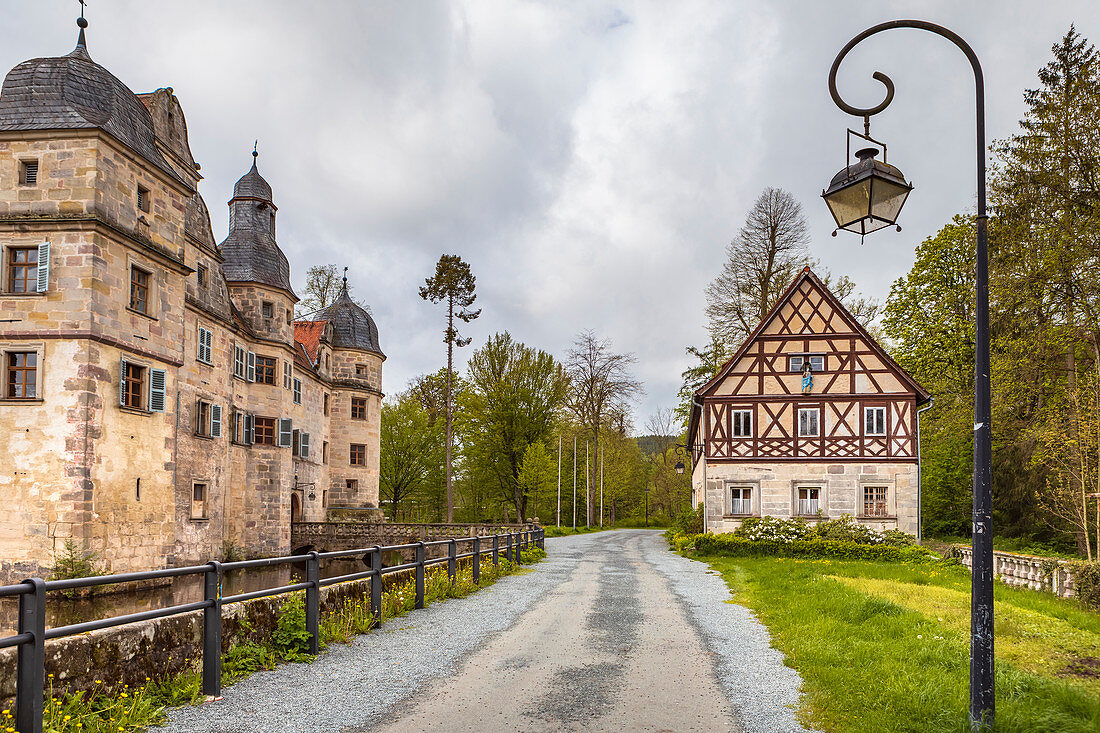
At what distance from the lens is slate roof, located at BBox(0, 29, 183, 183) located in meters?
19.0

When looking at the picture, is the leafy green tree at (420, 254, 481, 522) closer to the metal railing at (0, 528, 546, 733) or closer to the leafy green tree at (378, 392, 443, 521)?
the leafy green tree at (378, 392, 443, 521)

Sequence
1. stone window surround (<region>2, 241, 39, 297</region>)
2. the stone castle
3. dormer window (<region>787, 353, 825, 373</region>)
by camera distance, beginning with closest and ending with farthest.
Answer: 1. the stone castle
2. stone window surround (<region>2, 241, 39, 297</region>)
3. dormer window (<region>787, 353, 825, 373</region>)

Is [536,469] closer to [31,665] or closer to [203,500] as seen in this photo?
[203,500]

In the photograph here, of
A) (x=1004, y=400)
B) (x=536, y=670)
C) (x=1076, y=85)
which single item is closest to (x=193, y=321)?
(x=536, y=670)

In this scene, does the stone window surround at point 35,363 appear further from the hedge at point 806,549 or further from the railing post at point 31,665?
the hedge at point 806,549

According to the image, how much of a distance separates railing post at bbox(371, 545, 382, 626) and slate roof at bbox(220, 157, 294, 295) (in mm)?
24031

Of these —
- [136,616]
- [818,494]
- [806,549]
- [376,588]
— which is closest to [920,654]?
[376,588]

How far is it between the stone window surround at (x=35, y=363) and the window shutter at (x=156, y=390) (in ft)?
8.83

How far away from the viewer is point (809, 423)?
1149 inches

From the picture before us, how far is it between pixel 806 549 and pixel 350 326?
90.8ft

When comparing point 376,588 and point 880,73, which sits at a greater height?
point 880,73

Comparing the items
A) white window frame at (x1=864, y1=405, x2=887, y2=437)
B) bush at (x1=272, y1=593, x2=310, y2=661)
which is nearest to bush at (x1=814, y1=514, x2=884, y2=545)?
white window frame at (x1=864, y1=405, x2=887, y2=437)

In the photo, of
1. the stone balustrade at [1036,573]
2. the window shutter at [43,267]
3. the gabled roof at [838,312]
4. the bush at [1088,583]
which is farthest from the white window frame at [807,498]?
the window shutter at [43,267]

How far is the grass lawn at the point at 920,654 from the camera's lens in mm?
5668
